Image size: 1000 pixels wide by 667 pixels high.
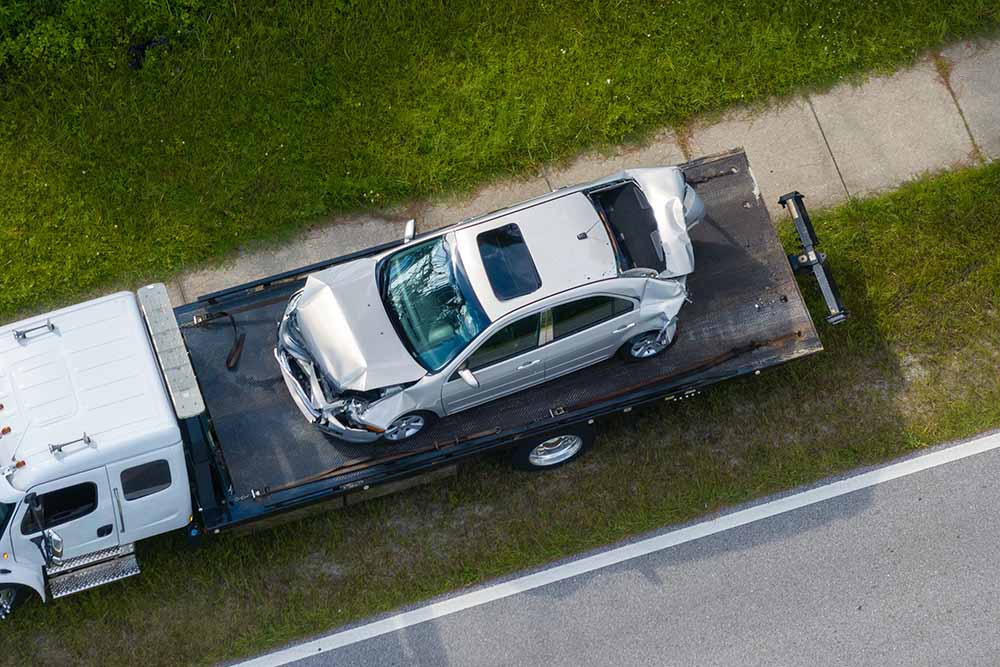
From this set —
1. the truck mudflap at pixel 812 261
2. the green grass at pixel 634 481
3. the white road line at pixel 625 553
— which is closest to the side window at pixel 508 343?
the green grass at pixel 634 481

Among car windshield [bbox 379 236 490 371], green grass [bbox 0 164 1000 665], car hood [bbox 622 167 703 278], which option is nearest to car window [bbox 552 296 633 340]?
car hood [bbox 622 167 703 278]

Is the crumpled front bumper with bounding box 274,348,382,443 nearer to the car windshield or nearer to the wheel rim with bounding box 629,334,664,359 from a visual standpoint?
the car windshield

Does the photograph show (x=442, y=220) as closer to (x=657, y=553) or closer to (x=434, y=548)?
(x=434, y=548)

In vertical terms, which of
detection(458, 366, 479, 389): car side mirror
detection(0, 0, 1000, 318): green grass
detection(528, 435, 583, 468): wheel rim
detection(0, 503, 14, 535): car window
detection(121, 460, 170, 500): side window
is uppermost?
detection(0, 0, 1000, 318): green grass

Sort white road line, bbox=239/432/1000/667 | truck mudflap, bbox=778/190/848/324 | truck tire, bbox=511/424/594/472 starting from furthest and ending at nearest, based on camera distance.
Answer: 1. truck mudflap, bbox=778/190/848/324
2. white road line, bbox=239/432/1000/667
3. truck tire, bbox=511/424/594/472

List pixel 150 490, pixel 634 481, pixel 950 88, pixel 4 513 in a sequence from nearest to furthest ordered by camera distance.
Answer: pixel 4 513
pixel 150 490
pixel 634 481
pixel 950 88

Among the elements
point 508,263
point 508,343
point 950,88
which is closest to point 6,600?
point 508,343

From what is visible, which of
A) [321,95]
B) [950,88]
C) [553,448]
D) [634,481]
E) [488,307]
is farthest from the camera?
[950,88]

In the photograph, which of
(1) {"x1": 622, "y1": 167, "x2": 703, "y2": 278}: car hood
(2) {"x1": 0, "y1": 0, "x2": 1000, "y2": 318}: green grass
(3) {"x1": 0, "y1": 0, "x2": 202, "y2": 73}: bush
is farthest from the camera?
(3) {"x1": 0, "y1": 0, "x2": 202, "y2": 73}: bush

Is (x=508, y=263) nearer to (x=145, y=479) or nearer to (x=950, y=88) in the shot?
(x=145, y=479)
